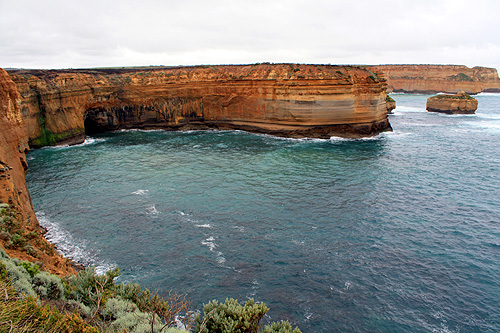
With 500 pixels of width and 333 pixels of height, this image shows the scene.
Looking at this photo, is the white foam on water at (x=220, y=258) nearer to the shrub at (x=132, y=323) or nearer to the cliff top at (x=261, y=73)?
the shrub at (x=132, y=323)

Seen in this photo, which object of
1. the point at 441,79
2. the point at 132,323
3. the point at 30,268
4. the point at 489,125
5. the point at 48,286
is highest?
the point at 441,79

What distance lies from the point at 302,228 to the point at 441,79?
168 m

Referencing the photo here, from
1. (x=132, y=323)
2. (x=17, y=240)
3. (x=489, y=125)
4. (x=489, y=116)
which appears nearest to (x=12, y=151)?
(x=17, y=240)

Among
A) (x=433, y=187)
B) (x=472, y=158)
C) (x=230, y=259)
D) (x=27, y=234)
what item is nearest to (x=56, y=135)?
(x=27, y=234)

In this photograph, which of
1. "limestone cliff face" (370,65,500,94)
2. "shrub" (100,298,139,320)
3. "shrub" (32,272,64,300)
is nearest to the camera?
"shrub" (32,272,64,300)

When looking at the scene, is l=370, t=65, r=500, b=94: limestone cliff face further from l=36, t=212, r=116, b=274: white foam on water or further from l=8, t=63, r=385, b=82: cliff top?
l=36, t=212, r=116, b=274: white foam on water

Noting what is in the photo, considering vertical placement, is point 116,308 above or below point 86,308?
below

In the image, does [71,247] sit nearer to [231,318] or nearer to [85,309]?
[85,309]

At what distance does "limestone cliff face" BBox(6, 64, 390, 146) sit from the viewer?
49.8 metres

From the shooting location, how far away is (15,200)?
55.7 feet

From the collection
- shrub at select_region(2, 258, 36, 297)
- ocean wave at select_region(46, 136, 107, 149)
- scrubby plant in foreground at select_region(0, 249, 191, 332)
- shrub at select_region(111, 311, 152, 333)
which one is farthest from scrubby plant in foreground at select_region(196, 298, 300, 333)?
ocean wave at select_region(46, 136, 107, 149)

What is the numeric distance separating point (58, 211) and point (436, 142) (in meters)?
53.8

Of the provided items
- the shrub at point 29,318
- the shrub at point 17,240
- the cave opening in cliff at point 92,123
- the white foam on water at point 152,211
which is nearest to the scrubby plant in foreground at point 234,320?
the shrub at point 29,318

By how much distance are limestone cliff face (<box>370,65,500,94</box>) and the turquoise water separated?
135 metres
